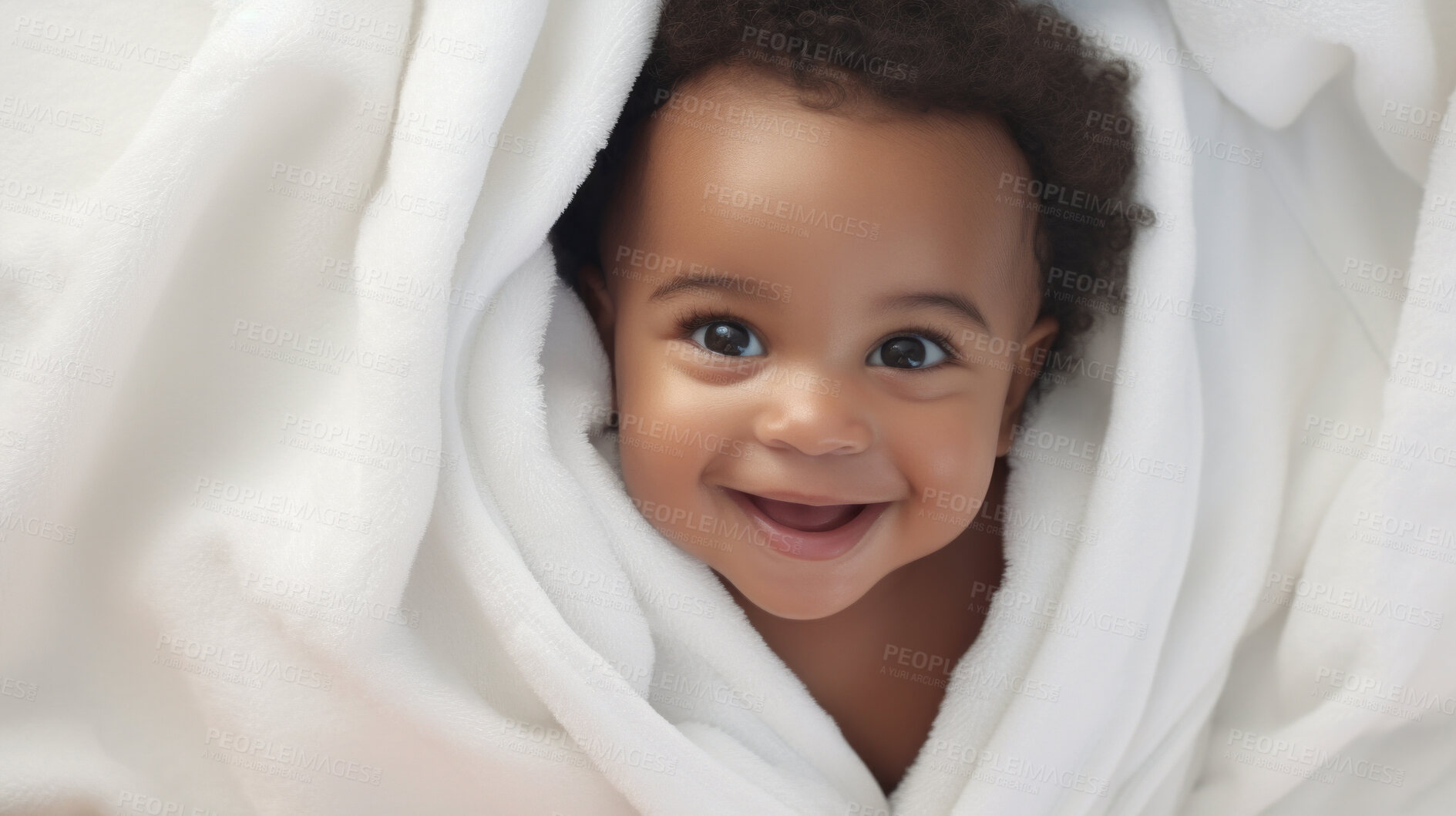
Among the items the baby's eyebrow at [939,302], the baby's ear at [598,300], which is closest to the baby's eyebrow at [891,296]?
the baby's eyebrow at [939,302]

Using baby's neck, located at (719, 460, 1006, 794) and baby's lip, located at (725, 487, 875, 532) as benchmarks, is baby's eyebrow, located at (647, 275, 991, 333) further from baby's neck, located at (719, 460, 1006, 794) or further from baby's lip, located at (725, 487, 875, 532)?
baby's neck, located at (719, 460, 1006, 794)

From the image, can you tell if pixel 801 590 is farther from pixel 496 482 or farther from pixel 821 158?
pixel 821 158

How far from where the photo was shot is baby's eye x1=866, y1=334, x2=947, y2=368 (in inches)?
45.9

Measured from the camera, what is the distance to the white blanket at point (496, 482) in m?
1.10

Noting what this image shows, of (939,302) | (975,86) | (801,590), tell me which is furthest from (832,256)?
(801,590)

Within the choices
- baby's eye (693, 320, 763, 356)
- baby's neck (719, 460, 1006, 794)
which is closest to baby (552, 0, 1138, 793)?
baby's eye (693, 320, 763, 356)

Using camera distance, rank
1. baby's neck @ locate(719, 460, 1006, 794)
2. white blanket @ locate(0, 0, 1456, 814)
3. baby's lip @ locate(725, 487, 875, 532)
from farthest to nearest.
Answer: baby's neck @ locate(719, 460, 1006, 794), baby's lip @ locate(725, 487, 875, 532), white blanket @ locate(0, 0, 1456, 814)

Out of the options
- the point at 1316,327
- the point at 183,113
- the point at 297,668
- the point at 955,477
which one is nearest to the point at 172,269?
the point at 183,113

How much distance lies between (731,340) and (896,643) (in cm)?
42

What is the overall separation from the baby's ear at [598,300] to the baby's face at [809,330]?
4 centimetres

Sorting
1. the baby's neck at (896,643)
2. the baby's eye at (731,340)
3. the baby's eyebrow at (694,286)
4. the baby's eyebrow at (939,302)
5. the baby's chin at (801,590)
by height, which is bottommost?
the baby's neck at (896,643)

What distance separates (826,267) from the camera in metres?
1.10

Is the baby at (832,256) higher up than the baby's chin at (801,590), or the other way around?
the baby at (832,256)

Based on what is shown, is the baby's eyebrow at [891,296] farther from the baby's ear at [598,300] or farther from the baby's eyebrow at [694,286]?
the baby's ear at [598,300]
